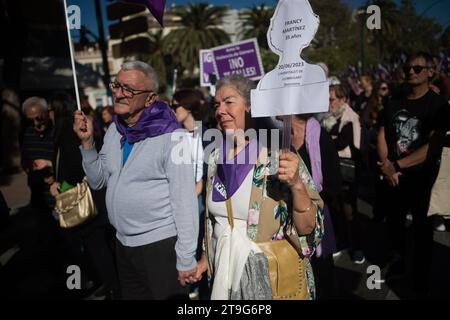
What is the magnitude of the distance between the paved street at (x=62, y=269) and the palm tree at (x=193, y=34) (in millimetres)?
33747

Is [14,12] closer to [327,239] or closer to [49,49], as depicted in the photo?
[49,49]

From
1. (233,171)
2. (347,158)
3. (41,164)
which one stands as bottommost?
(347,158)

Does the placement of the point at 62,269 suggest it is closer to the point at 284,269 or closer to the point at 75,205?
the point at 75,205

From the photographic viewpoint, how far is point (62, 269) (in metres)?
4.37

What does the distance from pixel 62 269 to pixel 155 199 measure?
9.26 feet

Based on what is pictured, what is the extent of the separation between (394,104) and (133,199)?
2401mm

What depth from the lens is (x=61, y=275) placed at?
4.21 meters

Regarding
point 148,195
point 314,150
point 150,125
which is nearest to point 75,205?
point 148,195

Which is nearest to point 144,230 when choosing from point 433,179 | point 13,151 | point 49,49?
point 433,179

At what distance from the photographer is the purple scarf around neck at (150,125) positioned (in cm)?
222

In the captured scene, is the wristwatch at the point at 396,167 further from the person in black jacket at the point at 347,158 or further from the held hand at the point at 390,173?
the person in black jacket at the point at 347,158

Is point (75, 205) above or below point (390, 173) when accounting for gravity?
below

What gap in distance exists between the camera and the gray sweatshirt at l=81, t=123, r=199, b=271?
85.0 inches

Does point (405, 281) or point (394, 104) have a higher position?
point (394, 104)
